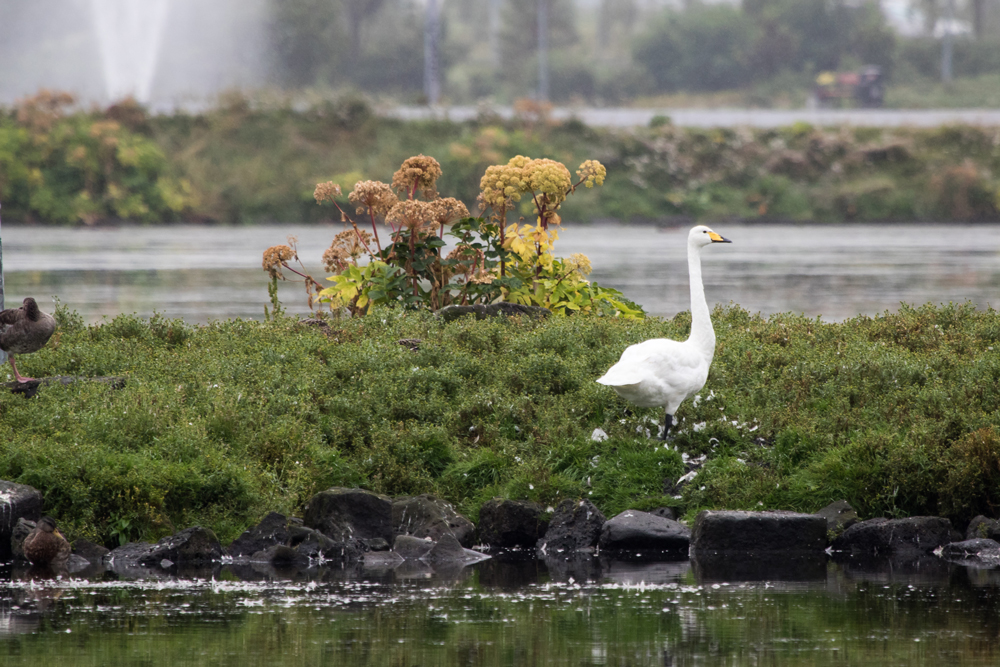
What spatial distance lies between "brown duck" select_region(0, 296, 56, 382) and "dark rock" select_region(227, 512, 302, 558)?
272cm

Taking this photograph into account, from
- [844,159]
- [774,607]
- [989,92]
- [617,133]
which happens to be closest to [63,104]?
[617,133]

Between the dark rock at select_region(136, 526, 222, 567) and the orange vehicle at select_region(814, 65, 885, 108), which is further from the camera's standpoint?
the orange vehicle at select_region(814, 65, 885, 108)

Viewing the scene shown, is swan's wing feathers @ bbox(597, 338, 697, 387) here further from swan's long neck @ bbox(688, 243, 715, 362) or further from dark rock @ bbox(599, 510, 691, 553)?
dark rock @ bbox(599, 510, 691, 553)

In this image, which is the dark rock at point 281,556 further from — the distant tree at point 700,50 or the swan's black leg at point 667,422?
the distant tree at point 700,50

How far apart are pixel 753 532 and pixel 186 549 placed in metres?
3.78

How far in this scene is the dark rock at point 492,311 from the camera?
13250 millimetres

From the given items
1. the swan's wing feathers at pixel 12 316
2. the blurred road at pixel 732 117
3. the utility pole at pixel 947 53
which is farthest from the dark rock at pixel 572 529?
the utility pole at pixel 947 53

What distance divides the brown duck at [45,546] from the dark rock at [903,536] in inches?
208

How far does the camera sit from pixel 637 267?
84.4 feet

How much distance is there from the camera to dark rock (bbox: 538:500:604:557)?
9.10 metres

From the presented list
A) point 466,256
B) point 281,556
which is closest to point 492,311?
point 466,256

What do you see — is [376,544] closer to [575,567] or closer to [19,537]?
[575,567]

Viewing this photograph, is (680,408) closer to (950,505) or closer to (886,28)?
(950,505)

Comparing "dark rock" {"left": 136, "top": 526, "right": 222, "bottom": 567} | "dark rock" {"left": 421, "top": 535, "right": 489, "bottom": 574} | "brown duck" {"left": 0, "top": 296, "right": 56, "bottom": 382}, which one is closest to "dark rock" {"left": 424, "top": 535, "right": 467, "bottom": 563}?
"dark rock" {"left": 421, "top": 535, "right": 489, "bottom": 574}
